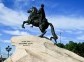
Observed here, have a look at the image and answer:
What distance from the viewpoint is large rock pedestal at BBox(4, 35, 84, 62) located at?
1900cm

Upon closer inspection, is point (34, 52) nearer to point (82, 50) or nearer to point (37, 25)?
point (37, 25)

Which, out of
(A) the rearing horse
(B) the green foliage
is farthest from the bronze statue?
(B) the green foliage

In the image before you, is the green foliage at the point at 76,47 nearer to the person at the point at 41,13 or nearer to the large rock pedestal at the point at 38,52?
the person at the point at 41,13

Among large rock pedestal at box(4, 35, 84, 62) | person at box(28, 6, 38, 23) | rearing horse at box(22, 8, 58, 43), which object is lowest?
large rock pedestal at box(4, 35, 84, 62)

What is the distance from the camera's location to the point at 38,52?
19.5 metres

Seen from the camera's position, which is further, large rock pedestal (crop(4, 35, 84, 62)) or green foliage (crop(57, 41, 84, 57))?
green foliage (crop(57, 41, 84, 57))

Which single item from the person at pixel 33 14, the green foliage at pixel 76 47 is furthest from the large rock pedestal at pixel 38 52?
the green foliage at pixel 76 47

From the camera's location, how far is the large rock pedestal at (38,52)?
19003 millimetres

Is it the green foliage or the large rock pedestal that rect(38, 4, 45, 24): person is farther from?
the green foliage

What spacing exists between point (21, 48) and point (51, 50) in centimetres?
217

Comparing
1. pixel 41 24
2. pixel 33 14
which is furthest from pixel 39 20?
pixel 33 14

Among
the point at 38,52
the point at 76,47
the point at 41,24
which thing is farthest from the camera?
the point at 76,47

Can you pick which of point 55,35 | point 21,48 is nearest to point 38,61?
point 21,48

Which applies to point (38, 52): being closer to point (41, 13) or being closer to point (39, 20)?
point (39, 20)
